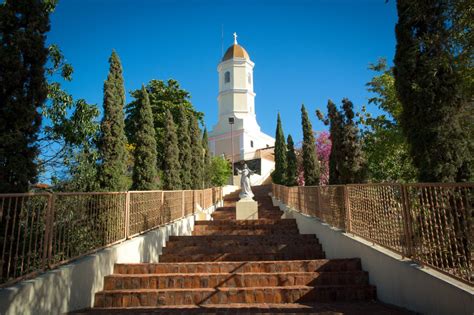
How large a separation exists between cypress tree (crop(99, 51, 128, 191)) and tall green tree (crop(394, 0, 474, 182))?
875 centimetres

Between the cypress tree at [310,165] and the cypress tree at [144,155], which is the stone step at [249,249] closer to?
the cypress tree at [144,155]

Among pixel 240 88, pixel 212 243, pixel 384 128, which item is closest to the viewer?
pixel 212 243

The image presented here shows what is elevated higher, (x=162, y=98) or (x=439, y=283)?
(x=162, y=98)

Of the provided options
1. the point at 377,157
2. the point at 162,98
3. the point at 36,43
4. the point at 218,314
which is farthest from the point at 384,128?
the point at 162,98

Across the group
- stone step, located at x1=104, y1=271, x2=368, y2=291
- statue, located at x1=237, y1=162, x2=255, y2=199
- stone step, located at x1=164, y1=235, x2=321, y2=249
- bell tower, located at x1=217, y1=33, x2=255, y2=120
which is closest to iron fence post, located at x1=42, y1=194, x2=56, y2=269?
stone step, located at x1=104, y1=271, x2=368, y2=291

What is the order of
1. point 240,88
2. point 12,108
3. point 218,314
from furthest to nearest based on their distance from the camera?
point 240,88, point 12,108, point 218,314

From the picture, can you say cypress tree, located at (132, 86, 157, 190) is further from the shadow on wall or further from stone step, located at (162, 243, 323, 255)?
the shadow on wall

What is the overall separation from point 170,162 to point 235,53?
1525 inches

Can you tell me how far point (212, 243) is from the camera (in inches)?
310

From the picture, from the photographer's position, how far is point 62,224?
4.69m

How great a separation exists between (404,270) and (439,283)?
0.73m

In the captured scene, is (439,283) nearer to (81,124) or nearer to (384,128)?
(81,124)

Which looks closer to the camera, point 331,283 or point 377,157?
point 331,283

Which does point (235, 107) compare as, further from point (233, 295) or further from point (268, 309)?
point (268, 309)
